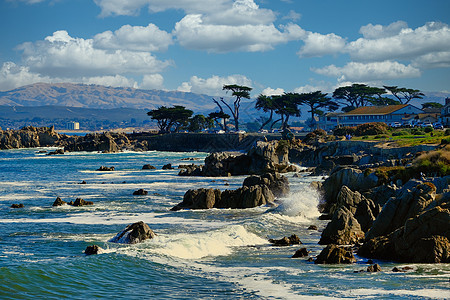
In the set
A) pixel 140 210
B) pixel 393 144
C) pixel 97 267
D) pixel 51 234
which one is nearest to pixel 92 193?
pixel 140 210

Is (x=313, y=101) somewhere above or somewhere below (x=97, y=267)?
above

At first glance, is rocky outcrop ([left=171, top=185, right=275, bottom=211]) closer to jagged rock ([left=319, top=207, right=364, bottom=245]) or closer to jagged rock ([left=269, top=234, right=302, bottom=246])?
jagged rock ([left=269, top=234, right=302, bottom=246])

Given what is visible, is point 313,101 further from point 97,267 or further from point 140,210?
point 97,267

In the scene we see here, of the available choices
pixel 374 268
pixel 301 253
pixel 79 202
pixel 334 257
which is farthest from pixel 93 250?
pixel 79 202

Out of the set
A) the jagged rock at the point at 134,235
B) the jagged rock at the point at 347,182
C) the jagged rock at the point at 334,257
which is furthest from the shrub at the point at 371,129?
the jagged rock at the point at 334,257

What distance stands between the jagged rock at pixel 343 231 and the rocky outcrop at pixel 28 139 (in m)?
175

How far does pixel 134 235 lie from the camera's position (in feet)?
90.8

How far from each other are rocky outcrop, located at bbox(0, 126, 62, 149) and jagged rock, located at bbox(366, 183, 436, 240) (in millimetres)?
176820

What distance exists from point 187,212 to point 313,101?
4999 inches

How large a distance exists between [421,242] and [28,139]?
184 metres

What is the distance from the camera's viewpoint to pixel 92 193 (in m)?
53.9

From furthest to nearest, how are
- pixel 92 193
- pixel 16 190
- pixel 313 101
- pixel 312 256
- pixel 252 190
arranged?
pixel 313 101 < pixel 16 190 < pixel 92 193 < pixel 252 190 < pixel 312 256

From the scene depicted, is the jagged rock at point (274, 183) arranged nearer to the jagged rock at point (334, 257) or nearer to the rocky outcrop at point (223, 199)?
the rocky outcrop at point (223, 199)

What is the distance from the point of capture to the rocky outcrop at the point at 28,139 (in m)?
187
